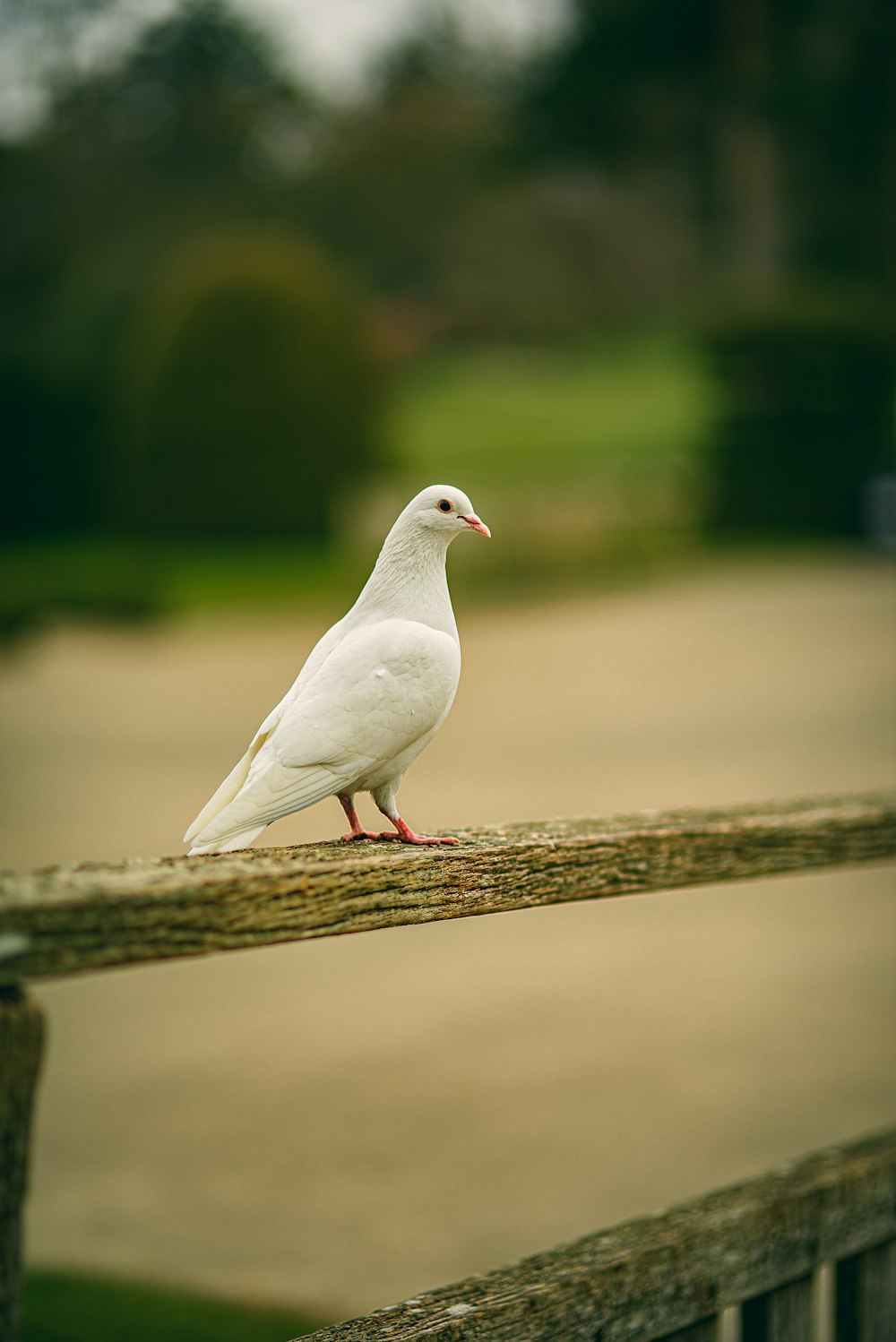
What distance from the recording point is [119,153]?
95.7 feet

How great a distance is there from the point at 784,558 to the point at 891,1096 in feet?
48.2

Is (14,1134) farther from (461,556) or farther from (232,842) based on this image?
(461,556)

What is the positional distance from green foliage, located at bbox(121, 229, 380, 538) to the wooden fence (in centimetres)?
1476

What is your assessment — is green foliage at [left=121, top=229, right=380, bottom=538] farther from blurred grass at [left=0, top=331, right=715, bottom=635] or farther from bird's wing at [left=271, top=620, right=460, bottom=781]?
bird's wing at [left=271, top=620, right=460, bottom=781]

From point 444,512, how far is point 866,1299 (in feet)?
4.93

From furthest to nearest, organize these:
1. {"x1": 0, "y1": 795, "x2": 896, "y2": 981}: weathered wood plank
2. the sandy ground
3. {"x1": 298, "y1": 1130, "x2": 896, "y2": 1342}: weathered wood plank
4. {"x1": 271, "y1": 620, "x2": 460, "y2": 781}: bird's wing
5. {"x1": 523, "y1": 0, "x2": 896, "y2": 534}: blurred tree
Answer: {"x1": 523, "y1": 0, "x2": 896, "y2": 534}: blurred tree → the sandy ground → {"x1": 298, "y1": 1130, "x2": 896, "y2": 1342}: weathered wood plank → {"x1": 271, "y1": 620, "x2": 460, "y2": 781}: bird's wing → {"x1": 0, "y1": 795, "x2": 896, "y2": 981}: weathered wood plank

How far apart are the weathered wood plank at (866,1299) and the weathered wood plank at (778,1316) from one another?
0.12 metres

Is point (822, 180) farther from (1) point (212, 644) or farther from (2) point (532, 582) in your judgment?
(1) point (212, 644)

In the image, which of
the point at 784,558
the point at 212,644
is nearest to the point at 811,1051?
the point at 212,644

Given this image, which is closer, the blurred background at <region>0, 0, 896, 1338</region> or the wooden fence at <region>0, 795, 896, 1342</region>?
the wooden fence at <region>0, 795, 896, 1342</region>

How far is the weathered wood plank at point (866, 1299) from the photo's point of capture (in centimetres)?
212

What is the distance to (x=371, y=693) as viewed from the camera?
1354 millimetres

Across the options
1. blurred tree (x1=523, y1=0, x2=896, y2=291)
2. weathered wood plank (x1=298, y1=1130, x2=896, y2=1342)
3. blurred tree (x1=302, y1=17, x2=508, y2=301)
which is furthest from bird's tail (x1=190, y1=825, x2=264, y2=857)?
blurred tree (x1=302, y1=17, x2=508, y2=301)

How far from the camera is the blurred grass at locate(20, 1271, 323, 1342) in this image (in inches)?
119
